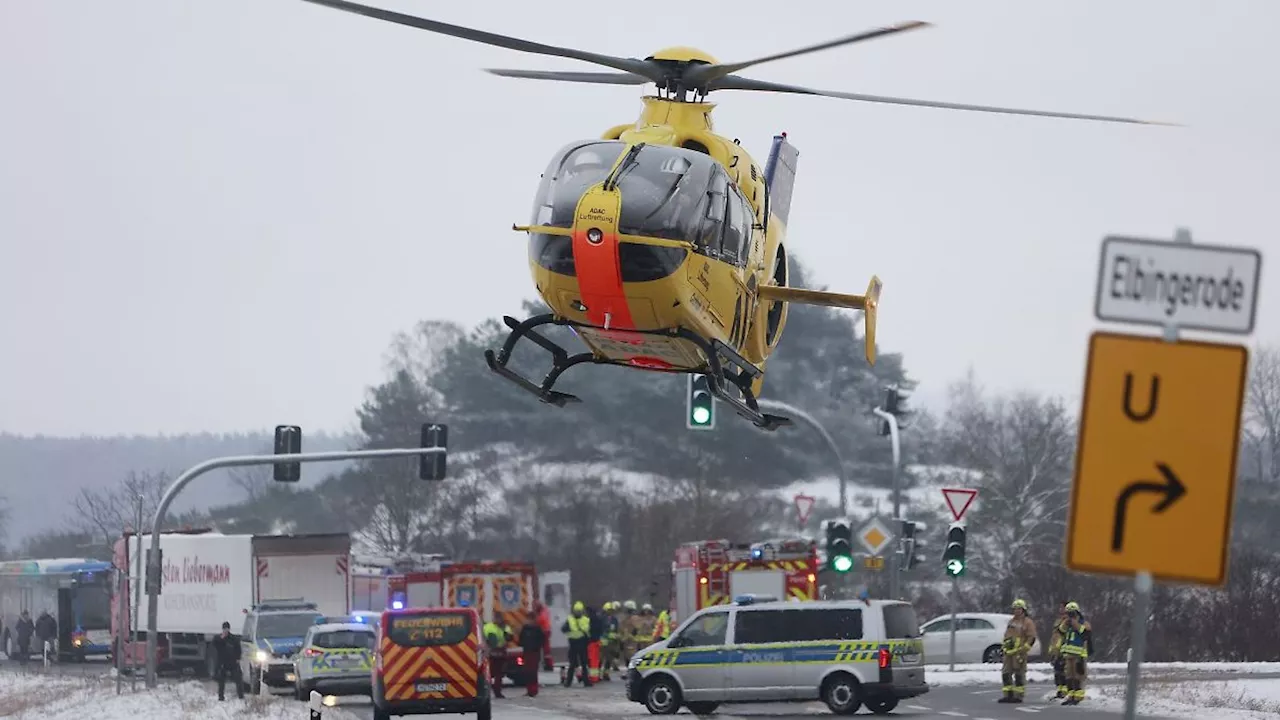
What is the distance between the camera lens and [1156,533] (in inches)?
314

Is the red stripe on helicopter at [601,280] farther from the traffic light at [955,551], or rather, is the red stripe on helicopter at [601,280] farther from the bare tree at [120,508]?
the bare tree at [120,508]

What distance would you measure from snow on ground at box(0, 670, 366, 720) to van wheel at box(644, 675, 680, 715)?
410 cm

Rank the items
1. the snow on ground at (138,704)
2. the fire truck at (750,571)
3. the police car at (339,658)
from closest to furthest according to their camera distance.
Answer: the snow on ground at (138,704) → the police car at (339,658) → the fire truck at (750,571)

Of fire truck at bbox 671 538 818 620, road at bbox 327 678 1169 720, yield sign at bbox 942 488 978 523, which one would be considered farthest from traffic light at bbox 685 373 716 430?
fire truck at bbox 671 538 818 620

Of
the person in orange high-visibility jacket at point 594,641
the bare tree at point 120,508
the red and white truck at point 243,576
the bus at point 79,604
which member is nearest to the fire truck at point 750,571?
the person in orange high-visibility jacket at point 594,641

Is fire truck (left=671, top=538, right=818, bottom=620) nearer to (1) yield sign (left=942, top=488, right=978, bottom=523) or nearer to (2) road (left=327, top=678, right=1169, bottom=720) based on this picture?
(2) road (left=327, top=678, right=1169, bottom=720)

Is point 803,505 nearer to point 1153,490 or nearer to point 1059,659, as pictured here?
point 1059,659

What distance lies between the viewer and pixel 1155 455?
315 inches

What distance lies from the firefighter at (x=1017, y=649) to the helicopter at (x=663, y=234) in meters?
8.48

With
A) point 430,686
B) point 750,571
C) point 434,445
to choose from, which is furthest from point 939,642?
point 430,686

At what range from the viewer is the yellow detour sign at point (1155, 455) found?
26.1 feet

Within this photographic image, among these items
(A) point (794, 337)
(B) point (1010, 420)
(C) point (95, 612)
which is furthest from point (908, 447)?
(C) point (95, 612)

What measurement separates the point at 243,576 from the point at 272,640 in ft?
25.4

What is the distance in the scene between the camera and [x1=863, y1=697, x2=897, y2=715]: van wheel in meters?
29.0
